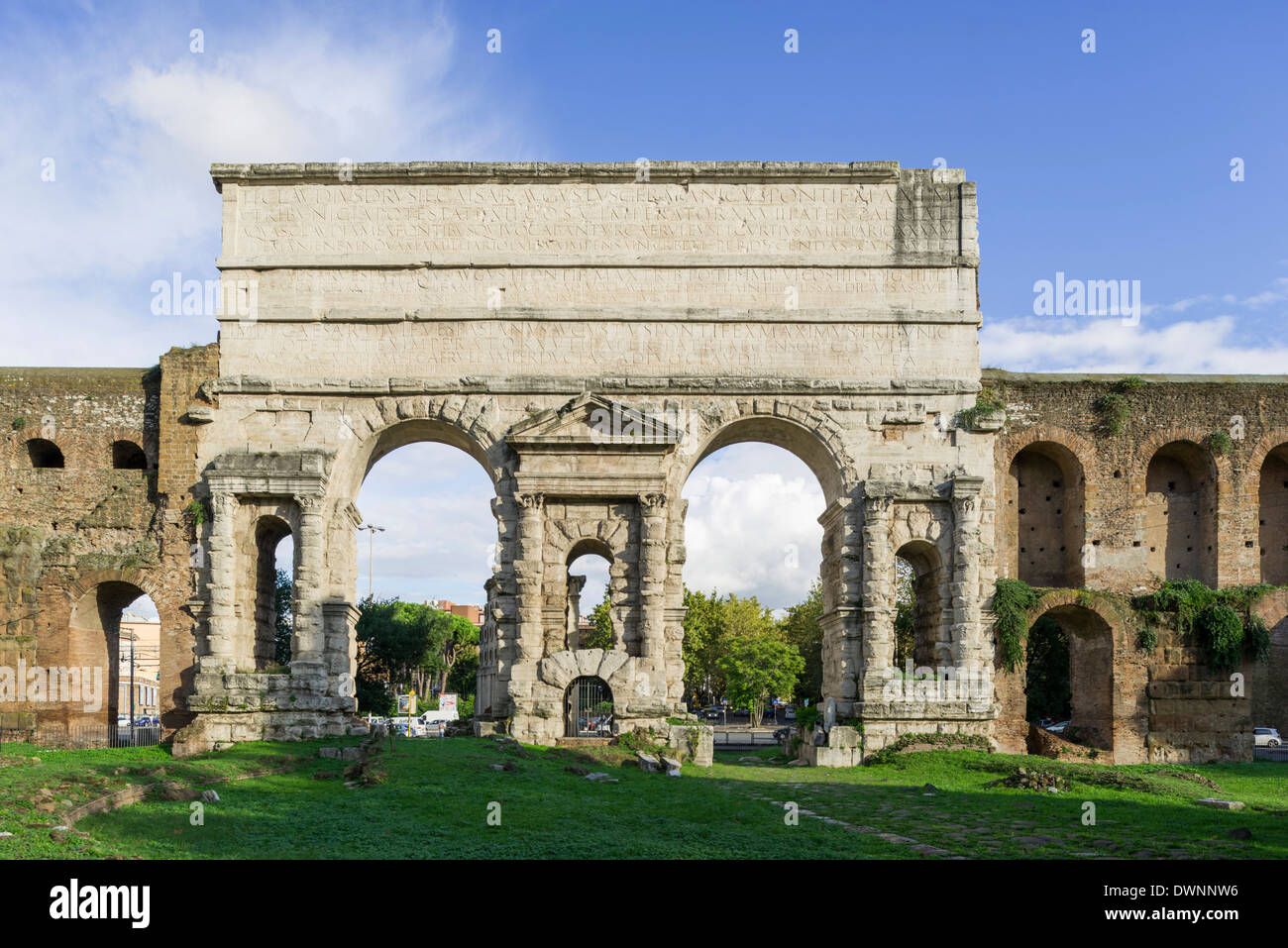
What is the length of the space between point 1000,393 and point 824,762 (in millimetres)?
9376

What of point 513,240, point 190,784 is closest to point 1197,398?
point 513,240

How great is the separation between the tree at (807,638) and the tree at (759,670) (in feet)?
11.2

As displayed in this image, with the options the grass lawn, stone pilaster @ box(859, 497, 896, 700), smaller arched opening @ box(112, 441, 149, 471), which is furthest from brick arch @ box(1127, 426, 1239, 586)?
smaller arched opening @ box(112, 441, 149, 471)

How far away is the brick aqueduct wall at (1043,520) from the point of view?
23.4 m

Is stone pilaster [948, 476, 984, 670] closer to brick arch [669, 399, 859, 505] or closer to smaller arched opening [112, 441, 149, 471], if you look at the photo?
brick arch [669, 399, 859, 505]

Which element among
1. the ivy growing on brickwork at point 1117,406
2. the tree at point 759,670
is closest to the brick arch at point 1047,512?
the ivy growing on brickwork at point 1117,406

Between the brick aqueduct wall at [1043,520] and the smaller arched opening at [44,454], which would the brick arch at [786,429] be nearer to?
the brick aqueduct wall at [1043,520]

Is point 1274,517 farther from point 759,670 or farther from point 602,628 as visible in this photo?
point 602,628

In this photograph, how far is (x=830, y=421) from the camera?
22.6m

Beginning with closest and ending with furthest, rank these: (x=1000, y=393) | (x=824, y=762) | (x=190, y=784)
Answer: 1. (x=190, y=784)
2. (x=824, y=762)
3. (x=1000, y=393)

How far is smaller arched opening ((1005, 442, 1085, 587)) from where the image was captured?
85.1ft

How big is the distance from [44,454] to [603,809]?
1853 cm
